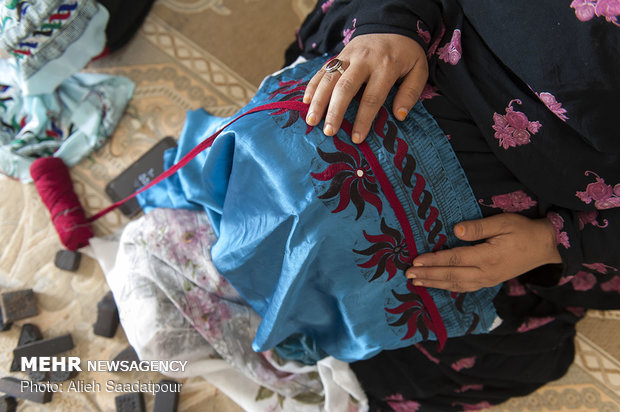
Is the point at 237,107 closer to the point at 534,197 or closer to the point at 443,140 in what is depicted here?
the point at 443,140

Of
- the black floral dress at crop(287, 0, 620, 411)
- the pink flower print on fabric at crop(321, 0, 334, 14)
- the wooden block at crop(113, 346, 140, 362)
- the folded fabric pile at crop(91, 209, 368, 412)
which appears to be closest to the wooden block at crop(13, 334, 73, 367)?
the wooden block at crop(113, 346, 140, 362)

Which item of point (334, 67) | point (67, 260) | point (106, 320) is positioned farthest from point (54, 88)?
point (334, 67)

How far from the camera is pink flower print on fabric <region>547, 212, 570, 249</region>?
68cm

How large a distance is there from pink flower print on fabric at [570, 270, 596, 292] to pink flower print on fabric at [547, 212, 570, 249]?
10.4 inches

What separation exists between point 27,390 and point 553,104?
113cm

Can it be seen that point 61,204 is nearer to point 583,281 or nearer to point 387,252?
point 387,252

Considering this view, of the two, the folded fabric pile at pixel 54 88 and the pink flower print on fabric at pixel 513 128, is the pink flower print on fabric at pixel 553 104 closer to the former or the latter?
the pink flower print on fabric at pixel 513 128

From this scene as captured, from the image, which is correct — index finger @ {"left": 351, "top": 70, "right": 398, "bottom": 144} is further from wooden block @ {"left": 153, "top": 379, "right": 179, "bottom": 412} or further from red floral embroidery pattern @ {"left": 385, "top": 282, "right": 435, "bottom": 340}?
wooden block @ {"left": 153, "top": 379, "right": 179, "bottom": 412}

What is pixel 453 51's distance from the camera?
0.64 metres

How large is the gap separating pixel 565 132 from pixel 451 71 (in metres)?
0.18


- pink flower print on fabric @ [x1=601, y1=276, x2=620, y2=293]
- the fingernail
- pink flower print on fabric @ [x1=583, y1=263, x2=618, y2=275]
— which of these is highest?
the fingernail

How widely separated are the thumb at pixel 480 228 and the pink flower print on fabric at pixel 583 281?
1.10ft

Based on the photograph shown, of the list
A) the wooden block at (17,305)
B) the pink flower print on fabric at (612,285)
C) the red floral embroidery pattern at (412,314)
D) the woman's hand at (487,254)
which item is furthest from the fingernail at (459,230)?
the wooden block at (17,305)

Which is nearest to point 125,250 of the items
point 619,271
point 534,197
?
point 534,197
